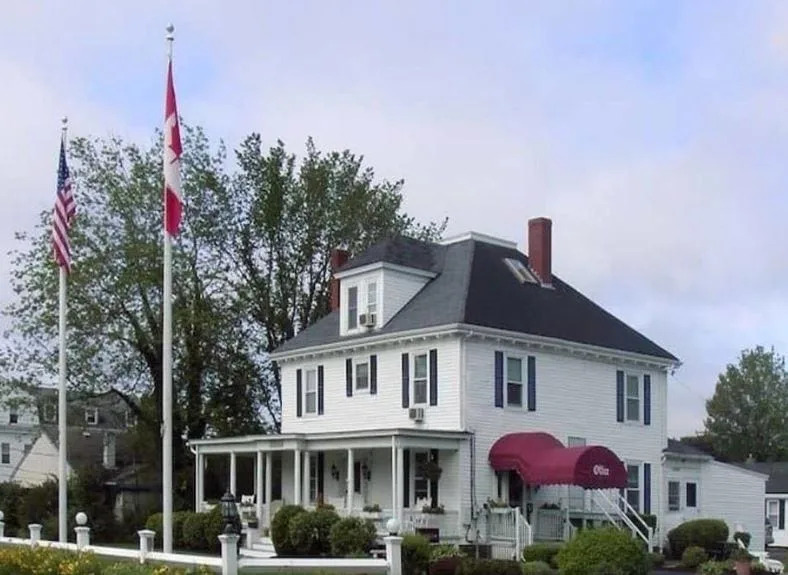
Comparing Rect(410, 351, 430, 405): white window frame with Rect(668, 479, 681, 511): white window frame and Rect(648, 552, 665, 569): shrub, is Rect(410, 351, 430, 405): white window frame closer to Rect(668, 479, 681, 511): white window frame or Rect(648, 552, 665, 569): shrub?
Rect(648, 552, 665, 569): shrub

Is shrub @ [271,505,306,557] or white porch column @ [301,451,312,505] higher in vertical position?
white porch column @ [301,451,312,505]

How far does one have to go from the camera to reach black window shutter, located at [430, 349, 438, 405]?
3416cm

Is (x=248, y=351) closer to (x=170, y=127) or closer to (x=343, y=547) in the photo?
(x=343, y=547)

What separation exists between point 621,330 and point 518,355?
595cm

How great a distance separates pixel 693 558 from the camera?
33.5 meters

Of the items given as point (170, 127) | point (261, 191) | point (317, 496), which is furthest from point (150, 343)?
point (170, 127)

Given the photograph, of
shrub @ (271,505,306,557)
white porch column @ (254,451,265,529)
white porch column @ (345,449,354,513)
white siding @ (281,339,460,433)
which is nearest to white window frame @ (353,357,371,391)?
white siding @ (281,339,460,433)

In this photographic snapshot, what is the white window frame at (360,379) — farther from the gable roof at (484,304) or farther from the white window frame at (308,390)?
the white window frame at (308,390)

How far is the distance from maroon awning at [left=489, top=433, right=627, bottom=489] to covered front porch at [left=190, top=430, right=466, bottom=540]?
4.78 feet

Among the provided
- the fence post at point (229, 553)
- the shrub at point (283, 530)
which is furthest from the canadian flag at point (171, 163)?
the shrub at point (283, 530)

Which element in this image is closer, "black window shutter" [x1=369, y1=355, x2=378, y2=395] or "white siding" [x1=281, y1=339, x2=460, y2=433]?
"white siding" [x1=281, y1=339, x2=460, y2=433]

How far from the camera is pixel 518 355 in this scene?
35.1 meters

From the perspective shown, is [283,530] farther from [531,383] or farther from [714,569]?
[714,569]

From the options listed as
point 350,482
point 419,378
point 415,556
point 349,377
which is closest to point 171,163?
point 415,556
